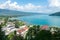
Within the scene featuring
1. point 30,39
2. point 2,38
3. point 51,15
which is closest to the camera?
point 30,39

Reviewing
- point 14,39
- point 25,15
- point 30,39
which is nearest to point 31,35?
point 30,39

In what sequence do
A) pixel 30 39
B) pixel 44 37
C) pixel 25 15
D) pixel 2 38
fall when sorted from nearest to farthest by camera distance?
1. pixel 44 37
2. pixel 30 39
3. pixel 2 38
4. pixel 25 15

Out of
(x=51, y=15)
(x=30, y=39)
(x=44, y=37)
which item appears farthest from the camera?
(x=51, y=15)

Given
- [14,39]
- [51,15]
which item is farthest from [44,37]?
[51,15]

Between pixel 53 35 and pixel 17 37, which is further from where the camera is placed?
pixel 17 37

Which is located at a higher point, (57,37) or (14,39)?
(57,37)

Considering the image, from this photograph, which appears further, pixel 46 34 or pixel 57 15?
pixel 57 15

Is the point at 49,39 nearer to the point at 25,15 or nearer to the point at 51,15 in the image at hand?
the point at 51,15

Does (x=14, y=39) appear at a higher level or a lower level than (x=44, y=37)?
lower

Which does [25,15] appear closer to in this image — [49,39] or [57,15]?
[57,15]
